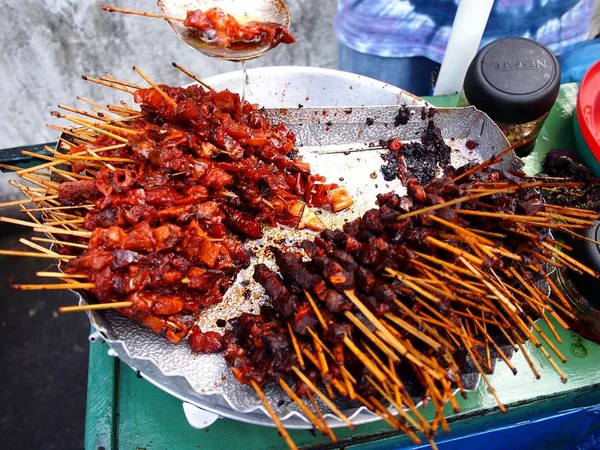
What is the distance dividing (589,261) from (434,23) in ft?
9.63

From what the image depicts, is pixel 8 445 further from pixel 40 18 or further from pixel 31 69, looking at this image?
pixel 40 18

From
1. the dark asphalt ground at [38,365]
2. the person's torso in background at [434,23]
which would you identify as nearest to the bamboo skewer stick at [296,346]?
the dark asphalt ground at [38,365]

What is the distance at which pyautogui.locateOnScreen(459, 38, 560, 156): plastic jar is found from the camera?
143 inches

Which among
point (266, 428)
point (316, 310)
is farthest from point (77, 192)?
point (266, 428)

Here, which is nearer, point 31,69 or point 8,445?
point 8,445

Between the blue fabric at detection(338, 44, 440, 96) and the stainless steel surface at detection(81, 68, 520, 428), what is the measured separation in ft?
4.17

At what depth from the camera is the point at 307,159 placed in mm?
3959

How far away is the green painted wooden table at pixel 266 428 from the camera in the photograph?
2.96 meters

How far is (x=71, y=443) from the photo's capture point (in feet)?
15.5

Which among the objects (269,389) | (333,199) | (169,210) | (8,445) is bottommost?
(8,445)

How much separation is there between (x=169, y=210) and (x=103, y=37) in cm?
362

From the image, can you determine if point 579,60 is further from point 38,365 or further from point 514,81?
point 38,365

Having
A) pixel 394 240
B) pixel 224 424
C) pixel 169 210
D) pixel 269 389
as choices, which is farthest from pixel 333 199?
pixel 224 424

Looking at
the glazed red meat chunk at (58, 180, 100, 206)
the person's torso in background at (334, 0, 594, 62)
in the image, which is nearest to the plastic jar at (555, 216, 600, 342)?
the person's torso in background at (334, 0, 594, 62)
